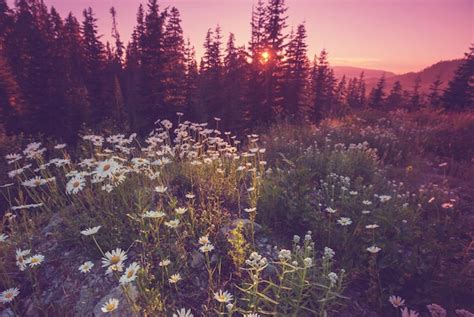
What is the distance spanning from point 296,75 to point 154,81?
13.6m

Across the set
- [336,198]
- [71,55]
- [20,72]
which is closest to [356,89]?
[71,55]

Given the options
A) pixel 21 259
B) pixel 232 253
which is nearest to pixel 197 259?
pixel 232 253

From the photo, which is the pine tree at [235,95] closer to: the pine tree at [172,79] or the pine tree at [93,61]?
the pine tree at [172,79]

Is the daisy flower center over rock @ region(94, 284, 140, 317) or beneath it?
over

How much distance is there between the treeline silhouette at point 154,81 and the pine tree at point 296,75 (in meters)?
0.10

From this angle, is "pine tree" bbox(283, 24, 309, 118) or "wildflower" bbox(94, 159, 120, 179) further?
"pine tree" bbox(283, 24, 309, 118)

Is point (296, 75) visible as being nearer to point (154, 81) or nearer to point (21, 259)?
point (154, 81)

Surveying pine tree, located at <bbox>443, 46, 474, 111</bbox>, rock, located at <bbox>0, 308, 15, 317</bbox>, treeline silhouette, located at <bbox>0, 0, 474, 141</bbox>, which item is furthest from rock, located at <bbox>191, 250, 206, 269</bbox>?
pine tree, located at <bbox>443, 46, 474, 111</bbox>

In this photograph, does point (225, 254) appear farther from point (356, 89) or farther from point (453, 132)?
point (356, 89)

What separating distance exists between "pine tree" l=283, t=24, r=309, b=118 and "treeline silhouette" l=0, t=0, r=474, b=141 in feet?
0.33

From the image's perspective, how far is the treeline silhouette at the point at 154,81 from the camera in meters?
21.4

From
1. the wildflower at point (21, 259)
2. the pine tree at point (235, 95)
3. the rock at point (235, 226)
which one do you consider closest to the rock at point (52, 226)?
the wildflower at point (21, 259)

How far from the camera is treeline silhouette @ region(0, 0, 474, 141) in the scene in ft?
70.3

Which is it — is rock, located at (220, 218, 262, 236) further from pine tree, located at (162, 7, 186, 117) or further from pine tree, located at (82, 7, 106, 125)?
pine tree, located at (82, 7, 106, 125)
